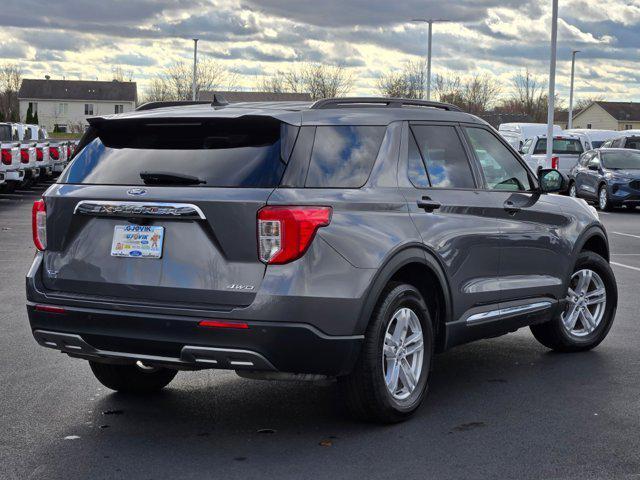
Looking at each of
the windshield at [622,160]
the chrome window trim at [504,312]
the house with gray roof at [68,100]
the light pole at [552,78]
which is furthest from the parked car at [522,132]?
the house with gray roof at [68,100]

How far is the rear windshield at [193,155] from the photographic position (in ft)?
18.1

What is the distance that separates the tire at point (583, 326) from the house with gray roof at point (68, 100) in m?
144

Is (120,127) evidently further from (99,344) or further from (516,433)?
(516,433)

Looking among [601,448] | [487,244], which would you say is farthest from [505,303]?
[601,448]

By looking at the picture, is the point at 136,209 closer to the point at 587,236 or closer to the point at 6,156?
the point at 587,236

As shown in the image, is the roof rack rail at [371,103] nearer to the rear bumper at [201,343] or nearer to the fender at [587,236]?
the rear bumper at [201,343]

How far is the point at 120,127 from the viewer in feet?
19.4

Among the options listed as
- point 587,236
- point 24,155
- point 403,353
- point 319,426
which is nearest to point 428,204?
point 403,353

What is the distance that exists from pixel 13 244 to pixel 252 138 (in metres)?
11.9

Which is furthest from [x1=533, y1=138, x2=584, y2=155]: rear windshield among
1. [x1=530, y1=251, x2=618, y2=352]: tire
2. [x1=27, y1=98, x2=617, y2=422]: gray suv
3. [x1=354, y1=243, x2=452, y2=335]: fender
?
[x1=354, y1=243, x2=452, y2=335]: fender

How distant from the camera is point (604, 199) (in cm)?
2744

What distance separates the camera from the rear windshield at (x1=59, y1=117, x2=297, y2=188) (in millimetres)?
5516

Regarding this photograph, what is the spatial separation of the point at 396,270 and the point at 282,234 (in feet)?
2.56

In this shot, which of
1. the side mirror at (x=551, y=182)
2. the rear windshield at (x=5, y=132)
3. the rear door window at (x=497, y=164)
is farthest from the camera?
the rear windshield at (x=5, y=132)
